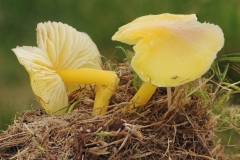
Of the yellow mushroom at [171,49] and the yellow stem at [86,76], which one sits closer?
the yellow mushroom at [171,49]

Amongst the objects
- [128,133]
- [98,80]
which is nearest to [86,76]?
[98,80]

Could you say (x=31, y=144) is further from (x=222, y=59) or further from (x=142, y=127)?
(x=222, y=59)

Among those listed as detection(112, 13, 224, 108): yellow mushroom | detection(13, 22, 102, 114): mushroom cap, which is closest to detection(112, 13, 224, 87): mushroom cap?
detection(112, 13, 224, 108): yellow mushroom

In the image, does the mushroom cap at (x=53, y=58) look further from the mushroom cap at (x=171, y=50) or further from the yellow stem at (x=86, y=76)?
the mushroom cap at (x=171, y=50)

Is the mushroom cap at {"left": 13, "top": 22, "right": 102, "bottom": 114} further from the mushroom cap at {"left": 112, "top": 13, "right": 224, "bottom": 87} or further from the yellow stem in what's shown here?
the mushroom cap at {"left": 112, "top": 13, "right": 224, "bottom": 87}

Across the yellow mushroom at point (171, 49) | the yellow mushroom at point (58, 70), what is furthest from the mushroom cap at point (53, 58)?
the yellow mushroom at point (171, 49)

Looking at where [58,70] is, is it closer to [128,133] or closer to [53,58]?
[53,58]

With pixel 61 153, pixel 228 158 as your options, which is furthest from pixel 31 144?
pixel 228 158
